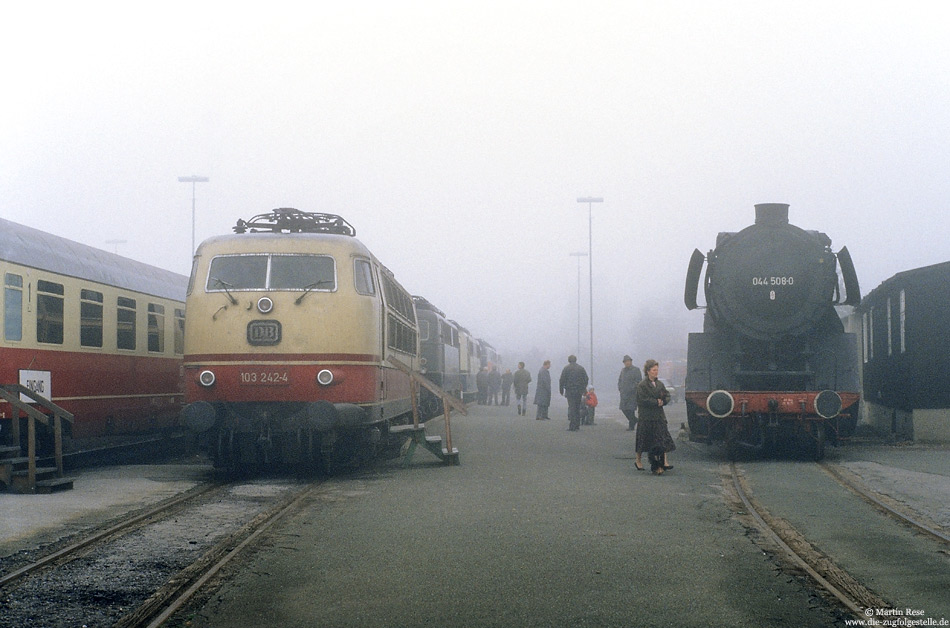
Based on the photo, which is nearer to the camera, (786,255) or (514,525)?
(514,525)

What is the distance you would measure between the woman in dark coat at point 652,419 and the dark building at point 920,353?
7252mm

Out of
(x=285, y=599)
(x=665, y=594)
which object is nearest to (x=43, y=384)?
(x=285, y=599)

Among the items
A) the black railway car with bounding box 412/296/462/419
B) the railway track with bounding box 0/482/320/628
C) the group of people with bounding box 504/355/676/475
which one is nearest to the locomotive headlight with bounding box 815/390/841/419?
the group of people with bounding box 504/355/676/475

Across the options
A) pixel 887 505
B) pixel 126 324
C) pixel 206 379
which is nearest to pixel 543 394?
pixel 126 324

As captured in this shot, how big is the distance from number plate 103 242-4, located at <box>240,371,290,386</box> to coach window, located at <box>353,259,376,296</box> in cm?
144

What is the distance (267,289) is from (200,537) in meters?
4.80

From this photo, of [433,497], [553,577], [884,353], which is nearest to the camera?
[553,577]

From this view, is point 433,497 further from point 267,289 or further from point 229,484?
point 267,289

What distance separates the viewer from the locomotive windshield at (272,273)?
40.5 ft

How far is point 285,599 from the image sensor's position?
5.89m

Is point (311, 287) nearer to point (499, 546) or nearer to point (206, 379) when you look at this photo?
point (206, 379)

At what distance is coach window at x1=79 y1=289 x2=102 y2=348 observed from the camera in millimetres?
13859

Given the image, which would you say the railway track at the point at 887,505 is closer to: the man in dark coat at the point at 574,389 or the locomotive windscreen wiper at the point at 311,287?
the locomotive windscreen wiper at the point at 311,287

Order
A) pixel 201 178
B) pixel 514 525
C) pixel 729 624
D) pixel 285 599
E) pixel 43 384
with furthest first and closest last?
pixel 201 178 < pixel 43 384 < pixel 514 525 < pixel 285 599 < pixel 729 624
